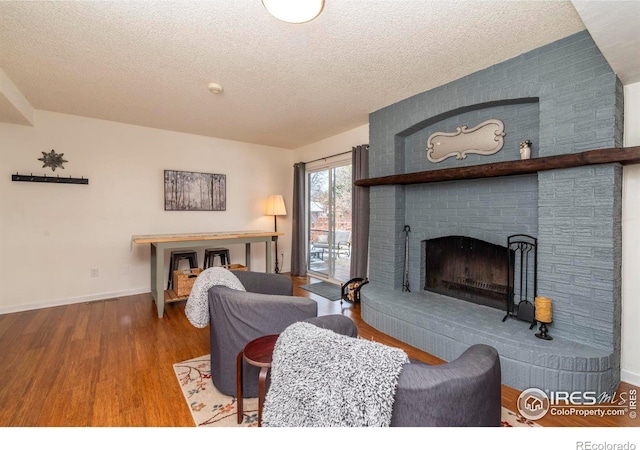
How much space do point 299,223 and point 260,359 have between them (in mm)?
3899

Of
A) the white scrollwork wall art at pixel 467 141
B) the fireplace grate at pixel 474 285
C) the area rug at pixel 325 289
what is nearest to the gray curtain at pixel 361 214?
the area rug at pixel 325 289

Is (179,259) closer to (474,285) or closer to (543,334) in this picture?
(474,285)

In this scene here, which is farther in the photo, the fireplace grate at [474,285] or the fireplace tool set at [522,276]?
the fireplace grate at [474,285]

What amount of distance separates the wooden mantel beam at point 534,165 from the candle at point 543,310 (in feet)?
3.08

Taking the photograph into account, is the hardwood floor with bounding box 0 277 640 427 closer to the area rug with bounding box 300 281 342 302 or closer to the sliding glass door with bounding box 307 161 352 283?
the area rug with bounding box 300 281 342 302

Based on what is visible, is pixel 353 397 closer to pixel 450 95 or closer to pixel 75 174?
pixel 450 95

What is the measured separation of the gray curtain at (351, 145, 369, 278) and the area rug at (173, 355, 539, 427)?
2340mm

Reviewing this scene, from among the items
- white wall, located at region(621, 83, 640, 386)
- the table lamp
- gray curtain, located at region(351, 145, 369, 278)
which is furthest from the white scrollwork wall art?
the table lamp

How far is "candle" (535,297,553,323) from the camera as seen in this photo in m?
2.07

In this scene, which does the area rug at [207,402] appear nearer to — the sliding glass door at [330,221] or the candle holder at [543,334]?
the candle holder at [543,334]

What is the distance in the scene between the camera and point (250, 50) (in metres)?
2.23

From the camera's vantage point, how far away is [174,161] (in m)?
4.40

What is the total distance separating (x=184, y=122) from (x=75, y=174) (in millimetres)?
1484

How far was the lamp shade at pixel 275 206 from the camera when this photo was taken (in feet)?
16.7
